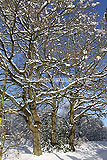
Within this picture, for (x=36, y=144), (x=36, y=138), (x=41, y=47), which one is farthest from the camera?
(x=41, y=47)

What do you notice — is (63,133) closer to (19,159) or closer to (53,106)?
(53,106)

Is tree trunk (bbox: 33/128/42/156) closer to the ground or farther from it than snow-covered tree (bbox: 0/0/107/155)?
closer to the ground

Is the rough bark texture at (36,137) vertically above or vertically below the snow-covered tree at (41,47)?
below

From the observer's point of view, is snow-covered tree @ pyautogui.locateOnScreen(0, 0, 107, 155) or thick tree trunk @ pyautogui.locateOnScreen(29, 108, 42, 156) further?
thick tree trunk @ pyautogui.locateOnScreen(29, 108, 42, 156)

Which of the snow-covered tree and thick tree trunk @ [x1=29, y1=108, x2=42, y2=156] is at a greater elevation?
the snow-covered tree

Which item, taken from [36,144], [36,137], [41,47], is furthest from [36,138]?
[41,47]

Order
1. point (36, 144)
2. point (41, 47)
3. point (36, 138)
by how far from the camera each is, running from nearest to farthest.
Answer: point (36, 144) < point (36, 138) < point (41, 47)

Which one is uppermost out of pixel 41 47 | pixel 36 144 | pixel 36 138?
pixel 41 47

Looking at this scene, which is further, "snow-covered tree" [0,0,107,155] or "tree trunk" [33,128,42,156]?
"tree trunk" [33,128,42,156]

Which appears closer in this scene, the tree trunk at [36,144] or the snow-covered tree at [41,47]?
the snow-covered tree at [41,47]

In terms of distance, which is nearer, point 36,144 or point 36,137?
point 36,144

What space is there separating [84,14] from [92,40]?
4.96 ft

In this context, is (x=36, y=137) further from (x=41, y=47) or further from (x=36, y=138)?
(x=41, y=47)

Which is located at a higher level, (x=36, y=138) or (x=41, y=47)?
(x=41, y=47)
